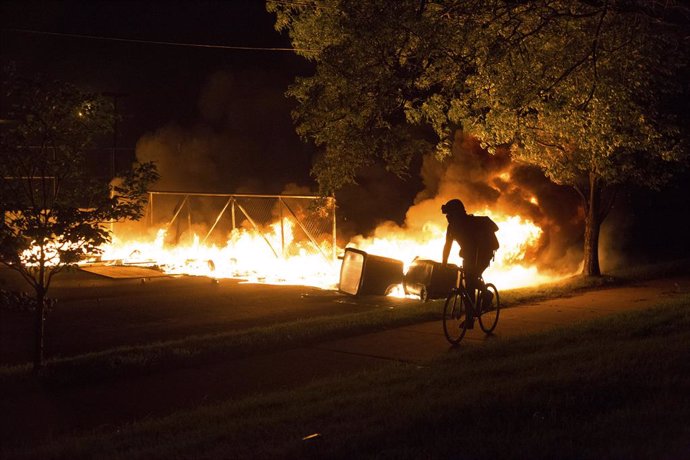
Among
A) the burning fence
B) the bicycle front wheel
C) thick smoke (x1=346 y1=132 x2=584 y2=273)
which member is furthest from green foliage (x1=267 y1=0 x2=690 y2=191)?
thick smoke (x1=346 y1=132 x2=584 y2=273)

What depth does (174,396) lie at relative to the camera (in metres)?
7.79

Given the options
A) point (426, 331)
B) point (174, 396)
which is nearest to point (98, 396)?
point (174, 396)

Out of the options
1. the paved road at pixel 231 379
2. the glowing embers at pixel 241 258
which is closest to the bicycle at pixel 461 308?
the paved road at pixel 231 379

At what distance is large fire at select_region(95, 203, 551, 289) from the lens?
65.5ft

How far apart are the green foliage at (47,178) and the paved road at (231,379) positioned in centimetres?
160

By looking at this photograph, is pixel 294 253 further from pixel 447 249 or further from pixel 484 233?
pixel 447 249

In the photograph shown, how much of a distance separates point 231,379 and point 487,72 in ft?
19.5

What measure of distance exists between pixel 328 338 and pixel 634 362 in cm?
451

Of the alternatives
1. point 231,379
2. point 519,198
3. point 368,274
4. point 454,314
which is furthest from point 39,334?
point 519,198

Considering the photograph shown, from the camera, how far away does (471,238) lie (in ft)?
33.7

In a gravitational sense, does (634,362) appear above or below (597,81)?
below

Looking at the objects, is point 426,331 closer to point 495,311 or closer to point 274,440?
point 495,311

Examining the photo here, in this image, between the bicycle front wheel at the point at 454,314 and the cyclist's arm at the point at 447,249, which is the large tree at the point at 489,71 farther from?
the bicycle front wheel at the point at 454,314

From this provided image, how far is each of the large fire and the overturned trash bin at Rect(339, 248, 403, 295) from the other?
1.06 metres
